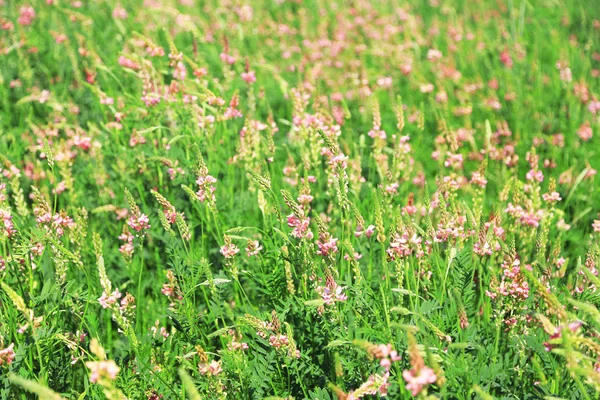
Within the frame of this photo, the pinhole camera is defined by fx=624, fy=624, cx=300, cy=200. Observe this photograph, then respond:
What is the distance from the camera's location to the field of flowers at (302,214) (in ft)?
7.47

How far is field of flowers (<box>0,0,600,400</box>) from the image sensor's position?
2.28 metres

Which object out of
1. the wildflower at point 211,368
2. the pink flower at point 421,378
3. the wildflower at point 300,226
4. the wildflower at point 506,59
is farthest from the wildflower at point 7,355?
the wildflower at point 506,59

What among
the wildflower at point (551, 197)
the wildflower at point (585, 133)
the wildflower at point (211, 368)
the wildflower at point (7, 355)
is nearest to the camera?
the wildflower at point (211, 368)

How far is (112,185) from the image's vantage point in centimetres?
368

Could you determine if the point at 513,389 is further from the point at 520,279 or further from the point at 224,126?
the point at 224,126

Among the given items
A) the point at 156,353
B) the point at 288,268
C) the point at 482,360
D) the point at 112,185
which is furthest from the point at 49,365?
the point at 482,360

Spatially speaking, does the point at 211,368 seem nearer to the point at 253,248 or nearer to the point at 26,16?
the point at 253,248

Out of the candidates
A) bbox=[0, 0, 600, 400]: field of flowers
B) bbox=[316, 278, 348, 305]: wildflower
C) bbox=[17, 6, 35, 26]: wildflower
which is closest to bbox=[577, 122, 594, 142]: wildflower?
bbox=[0, 0, 600, 400]: field of flowers

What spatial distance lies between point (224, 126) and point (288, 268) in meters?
1.57

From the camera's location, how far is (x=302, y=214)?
2277mm

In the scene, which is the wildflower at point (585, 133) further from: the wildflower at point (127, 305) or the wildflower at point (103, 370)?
the wildflower at point (103, 370)

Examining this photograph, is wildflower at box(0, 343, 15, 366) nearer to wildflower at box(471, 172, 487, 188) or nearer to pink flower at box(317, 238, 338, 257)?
pink flower at box(317, 238, 338, 257)

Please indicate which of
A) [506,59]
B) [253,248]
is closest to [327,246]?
[253,248]

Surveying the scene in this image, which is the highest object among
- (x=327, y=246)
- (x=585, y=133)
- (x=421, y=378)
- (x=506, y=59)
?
(x=421, y=378)
